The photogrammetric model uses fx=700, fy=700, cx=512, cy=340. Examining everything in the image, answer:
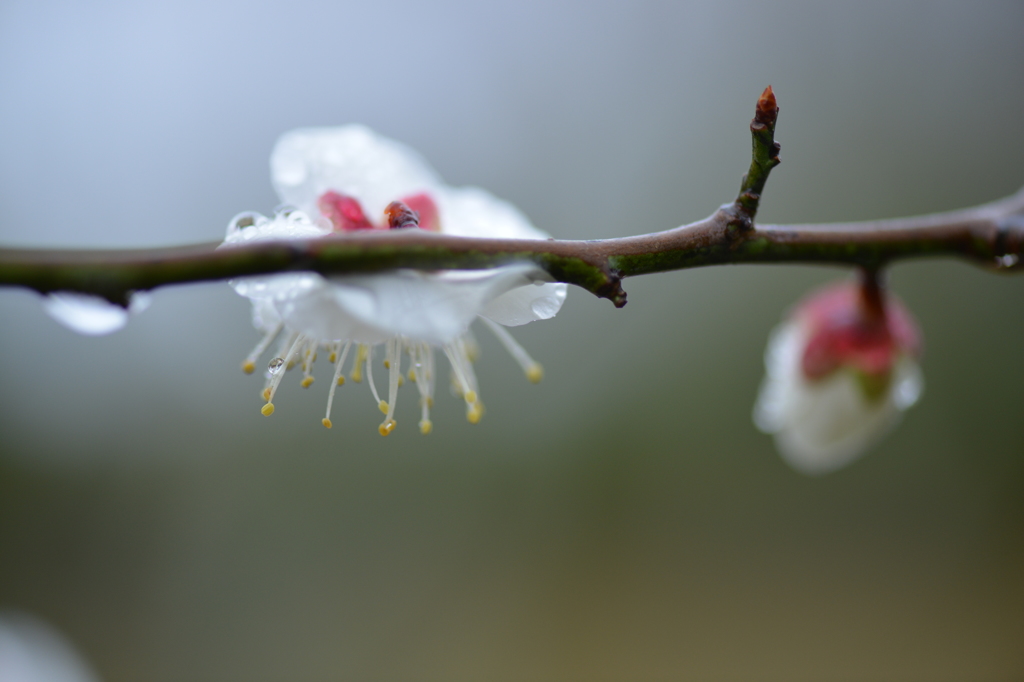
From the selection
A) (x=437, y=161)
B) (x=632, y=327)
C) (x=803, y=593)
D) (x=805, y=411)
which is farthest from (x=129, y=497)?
(x=805, y=411)

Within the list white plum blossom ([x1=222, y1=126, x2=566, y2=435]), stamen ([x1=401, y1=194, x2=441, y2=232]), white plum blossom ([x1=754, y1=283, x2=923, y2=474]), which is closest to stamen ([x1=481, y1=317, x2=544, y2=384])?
white plum blossom ([x1=222, y1=126, x2=566, y2=435])

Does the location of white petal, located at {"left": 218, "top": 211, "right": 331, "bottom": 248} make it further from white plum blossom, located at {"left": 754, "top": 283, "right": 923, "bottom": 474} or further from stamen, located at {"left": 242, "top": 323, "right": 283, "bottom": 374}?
white plum blossom, located at {"left": 754, "top": 283, "right": 923, "bottom": 474}

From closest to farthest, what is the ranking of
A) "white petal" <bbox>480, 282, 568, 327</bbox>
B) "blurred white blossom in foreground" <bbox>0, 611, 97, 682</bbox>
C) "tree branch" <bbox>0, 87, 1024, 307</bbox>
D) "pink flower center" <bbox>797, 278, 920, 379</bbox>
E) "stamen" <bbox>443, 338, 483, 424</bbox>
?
1. "tree branch" <bbox>0, 87, 1024, 307</bbox>
2. "white petal" <bbox>480, 282, 568, 327</bbox>
3. "stamen" <bbox>443, 338, 483, 424</bbox>
4. "pink flower center" <bbox>797, 278, 920, 379</bbox>
5. "blurred white blossom in foreground" <bbox>0, 611, 97, 682</bbox>

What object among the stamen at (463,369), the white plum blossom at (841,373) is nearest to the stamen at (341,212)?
the stamen at (463,369)

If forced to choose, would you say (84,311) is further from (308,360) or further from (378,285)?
(308,360)

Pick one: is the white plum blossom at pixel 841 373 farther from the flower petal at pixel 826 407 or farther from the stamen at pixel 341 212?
the stamen at pixel 341 212

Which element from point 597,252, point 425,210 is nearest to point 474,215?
point 425,210

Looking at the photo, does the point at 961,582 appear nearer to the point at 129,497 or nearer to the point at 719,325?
the point at 719,325
